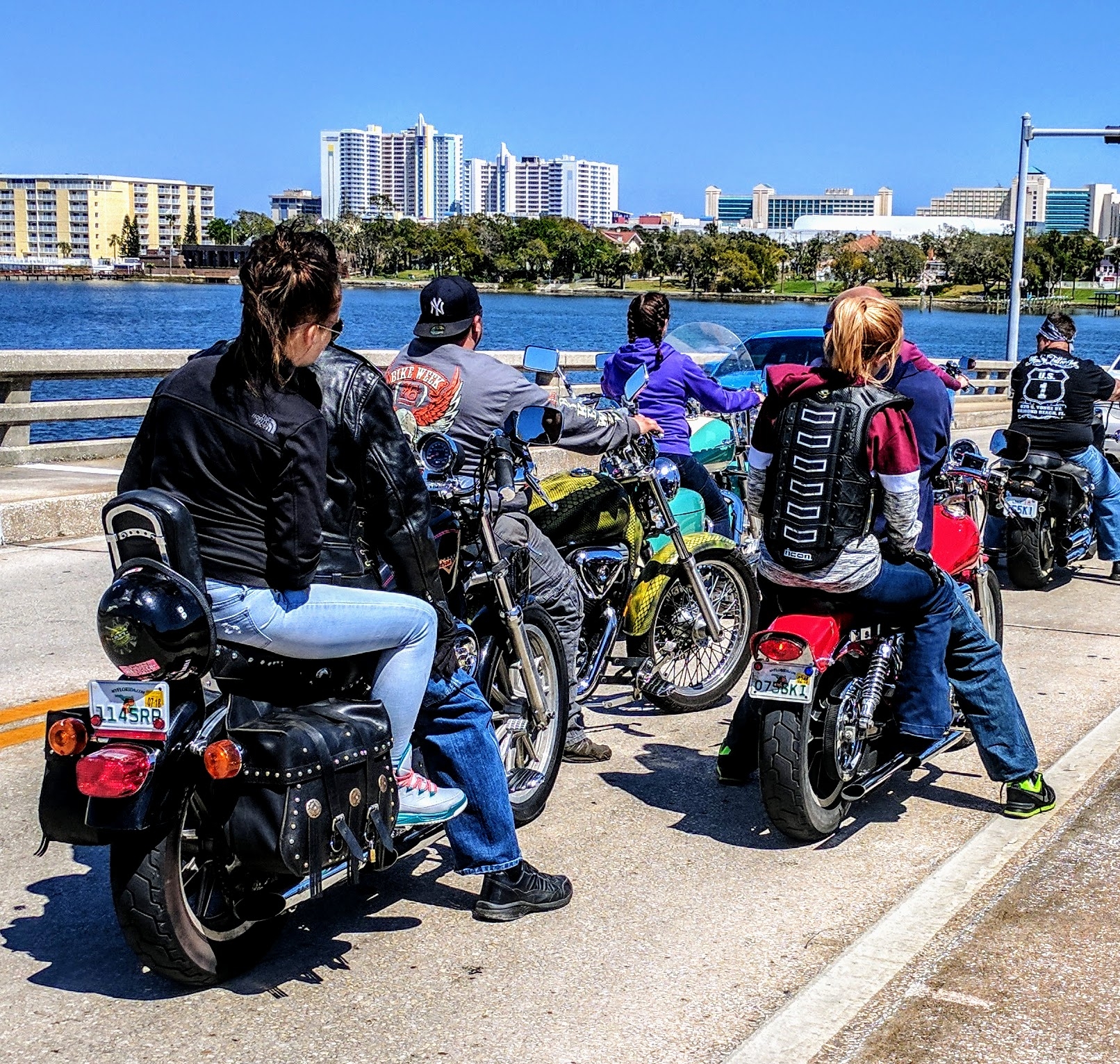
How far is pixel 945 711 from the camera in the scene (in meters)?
5.24

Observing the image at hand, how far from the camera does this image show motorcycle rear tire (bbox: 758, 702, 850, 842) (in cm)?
485

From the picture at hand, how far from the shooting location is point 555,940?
14.1 feet

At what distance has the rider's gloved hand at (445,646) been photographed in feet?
13.6

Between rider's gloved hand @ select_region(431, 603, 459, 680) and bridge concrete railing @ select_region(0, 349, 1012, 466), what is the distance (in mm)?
9351

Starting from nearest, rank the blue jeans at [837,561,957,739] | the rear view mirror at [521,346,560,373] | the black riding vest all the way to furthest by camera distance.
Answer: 1. the black riding vest
2. the blue jeans at [837,561,957,739]
3. the rear view mirror at [521,346,560,373]

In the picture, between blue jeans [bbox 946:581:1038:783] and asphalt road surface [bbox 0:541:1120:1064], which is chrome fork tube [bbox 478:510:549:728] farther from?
blue jeans [bbox 946:581:1038:783]

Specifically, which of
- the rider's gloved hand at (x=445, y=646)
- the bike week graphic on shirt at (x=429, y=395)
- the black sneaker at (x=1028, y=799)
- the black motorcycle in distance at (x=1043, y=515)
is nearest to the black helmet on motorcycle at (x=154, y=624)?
the rider's gloved hand at (x=445, y=646)

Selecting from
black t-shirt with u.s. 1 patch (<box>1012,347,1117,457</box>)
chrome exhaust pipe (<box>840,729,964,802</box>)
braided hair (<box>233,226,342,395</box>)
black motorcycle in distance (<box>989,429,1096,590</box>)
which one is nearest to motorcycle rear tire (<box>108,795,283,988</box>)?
braided hair (<box>233,226,342,395</box>)

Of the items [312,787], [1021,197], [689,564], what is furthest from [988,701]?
[1021,197]

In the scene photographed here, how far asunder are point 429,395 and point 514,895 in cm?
176

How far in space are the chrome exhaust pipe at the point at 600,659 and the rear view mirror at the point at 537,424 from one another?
145 cm

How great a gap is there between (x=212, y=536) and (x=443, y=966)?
1386mm

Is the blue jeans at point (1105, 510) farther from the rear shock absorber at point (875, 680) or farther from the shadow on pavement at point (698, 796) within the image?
the rear shock absorber at point (875, 680)

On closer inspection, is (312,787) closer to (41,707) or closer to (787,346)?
(41,707)
